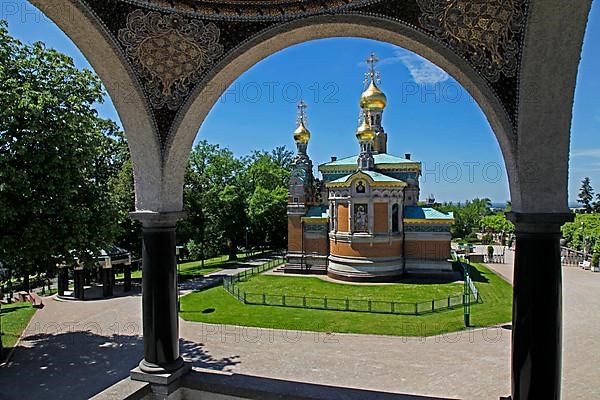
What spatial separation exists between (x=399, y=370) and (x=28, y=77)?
1047 centimetres

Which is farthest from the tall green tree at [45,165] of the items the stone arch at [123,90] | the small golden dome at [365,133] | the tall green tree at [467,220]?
the tall green tree at [467,220]

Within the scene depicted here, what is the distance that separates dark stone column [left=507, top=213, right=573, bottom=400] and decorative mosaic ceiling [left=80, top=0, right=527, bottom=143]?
0.99 m

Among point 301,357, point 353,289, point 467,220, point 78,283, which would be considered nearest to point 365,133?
point 353,289

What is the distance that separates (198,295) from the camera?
711 inches

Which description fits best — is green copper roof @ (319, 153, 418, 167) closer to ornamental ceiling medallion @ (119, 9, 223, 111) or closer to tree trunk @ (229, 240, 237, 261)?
tree trunk @ (229, 240, 237, 261)

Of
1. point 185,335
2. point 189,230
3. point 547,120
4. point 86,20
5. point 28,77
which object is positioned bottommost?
point 185,335

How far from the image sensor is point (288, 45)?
476 cm

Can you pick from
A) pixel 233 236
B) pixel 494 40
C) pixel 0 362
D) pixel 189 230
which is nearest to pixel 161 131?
pixel 494 40

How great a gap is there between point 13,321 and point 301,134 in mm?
17968

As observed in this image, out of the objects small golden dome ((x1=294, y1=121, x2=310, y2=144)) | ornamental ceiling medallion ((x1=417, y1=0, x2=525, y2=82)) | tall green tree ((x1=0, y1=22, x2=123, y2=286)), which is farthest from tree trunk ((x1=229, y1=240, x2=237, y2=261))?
ornamental ceiling medallion ((x1=417, y1=0, x2=525, y2=82))

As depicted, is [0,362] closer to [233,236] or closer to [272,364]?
[272,364]

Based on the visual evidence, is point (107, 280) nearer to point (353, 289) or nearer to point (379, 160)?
point (353, 289)

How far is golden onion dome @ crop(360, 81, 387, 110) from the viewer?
85.7 feet

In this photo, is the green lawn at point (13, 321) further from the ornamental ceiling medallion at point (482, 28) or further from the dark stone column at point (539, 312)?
the ornamental ceiling medallion at point (482, 28)
